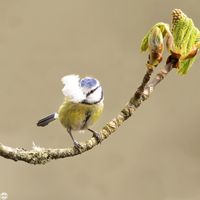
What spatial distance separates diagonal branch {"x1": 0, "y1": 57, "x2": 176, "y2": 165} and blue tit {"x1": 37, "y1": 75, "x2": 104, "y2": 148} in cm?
1

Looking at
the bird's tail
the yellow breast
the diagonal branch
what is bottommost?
the diagonal branch

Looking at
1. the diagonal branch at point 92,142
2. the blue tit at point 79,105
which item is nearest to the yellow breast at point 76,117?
the blue tit at point 79,105

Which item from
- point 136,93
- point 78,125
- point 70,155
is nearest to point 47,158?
point 70,155

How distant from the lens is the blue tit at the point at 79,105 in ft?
1.55

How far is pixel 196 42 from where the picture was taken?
1.88ft

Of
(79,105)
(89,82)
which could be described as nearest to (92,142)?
(89,82)

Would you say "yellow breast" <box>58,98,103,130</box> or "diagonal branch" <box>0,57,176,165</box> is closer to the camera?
"diagonal branch" <box>0,57,176,165</box>

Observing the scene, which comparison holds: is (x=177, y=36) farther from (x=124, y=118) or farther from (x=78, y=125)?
(x=78, y=125)

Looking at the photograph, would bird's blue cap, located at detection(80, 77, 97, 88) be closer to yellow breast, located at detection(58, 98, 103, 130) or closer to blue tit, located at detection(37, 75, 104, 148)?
blue tit, located at detection(37, 75, 104, 148)

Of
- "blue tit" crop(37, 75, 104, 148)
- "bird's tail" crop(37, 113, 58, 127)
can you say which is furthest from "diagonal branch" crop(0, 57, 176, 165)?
"bird's tail" crop(37, 113, 58, 127)

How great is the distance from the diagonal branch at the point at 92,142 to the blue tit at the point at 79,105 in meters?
0.01

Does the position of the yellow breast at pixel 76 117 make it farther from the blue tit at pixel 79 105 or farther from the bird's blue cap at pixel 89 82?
the bird's blue cap at pixel 89 82

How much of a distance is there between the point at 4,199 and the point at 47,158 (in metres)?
0.10

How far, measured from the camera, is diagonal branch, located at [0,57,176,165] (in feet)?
1.54
